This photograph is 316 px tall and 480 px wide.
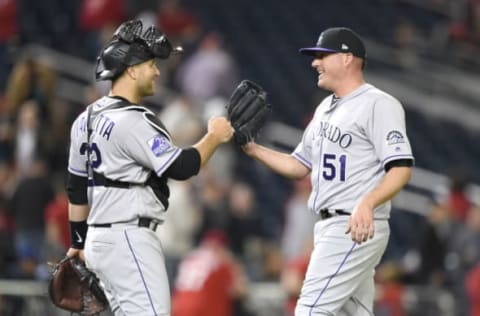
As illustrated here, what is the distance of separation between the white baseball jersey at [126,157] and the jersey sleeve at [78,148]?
9 centimetres

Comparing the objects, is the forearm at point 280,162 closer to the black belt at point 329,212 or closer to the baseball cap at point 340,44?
the black belt at point 329,212

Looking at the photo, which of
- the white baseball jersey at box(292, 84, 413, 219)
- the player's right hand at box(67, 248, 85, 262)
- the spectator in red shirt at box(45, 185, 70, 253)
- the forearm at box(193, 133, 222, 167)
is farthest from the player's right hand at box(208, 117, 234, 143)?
the spectator in red shirt at box(45, 185, 70, 253)

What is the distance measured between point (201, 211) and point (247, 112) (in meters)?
5.79

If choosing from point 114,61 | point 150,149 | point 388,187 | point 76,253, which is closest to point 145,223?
point 150,149

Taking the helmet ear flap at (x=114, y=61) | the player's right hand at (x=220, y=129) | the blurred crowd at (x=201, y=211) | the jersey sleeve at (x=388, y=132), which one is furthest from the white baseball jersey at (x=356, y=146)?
the blurred crowd at (x=201, y=211)

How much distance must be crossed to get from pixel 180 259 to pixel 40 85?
2.12 meters

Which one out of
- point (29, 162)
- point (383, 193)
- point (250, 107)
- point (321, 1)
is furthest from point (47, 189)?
point (321, 1)

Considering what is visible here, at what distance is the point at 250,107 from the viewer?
26.8 ft

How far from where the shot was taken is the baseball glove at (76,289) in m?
7.86

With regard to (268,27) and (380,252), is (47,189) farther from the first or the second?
(268,27)

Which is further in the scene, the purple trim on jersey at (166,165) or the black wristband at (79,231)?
the black wristband at (79,231)

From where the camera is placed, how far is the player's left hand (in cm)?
736

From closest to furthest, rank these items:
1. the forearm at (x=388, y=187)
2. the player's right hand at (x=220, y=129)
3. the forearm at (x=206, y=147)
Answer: the forearm at (x=388, y=187)
the forearm at (x=206, y=147)
the player's right hand at (x=220, y=129)

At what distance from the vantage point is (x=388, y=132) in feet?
25.2
